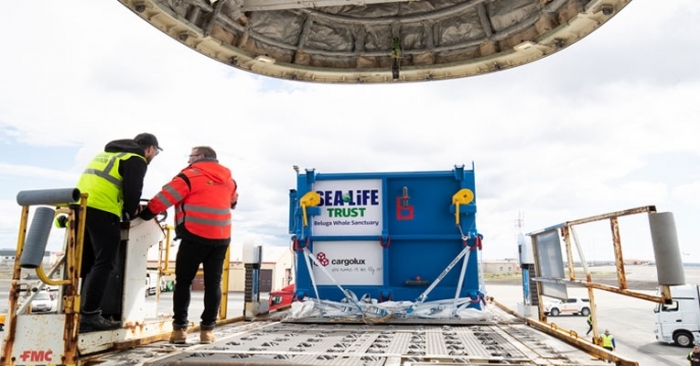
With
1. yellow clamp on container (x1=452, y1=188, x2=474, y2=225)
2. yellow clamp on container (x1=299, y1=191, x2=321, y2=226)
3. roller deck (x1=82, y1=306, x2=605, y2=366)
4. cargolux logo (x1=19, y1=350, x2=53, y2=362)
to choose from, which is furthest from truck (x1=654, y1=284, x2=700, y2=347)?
cargolux logo (x1=19, y1=350, x2=53, y2=362)

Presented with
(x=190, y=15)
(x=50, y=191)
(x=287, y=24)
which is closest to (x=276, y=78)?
(x=287, y=24)

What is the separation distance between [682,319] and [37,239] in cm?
2410

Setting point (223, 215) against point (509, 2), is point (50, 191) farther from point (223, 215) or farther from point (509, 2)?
point (509, 2)

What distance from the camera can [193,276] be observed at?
368 cm

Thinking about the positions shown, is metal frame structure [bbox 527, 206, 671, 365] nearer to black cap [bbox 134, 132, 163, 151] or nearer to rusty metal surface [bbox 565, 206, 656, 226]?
rusty metal surface [bbox 565, 206, 656, 226]

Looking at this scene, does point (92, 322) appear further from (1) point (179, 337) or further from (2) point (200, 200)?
(2) point (200, 200)

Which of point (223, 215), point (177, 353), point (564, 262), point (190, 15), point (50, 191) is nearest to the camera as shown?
point (50, 191)

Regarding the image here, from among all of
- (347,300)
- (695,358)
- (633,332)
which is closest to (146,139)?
(347,300)

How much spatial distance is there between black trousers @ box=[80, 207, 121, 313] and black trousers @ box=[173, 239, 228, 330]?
51 centimetres

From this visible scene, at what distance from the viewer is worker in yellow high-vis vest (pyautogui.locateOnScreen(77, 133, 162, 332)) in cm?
313

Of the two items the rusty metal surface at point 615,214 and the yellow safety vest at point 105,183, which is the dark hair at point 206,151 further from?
the rusty metal surface at point 615,214

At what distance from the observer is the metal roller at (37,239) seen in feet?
8.21

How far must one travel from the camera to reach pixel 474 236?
17.5ft

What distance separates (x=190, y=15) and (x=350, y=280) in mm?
3571
